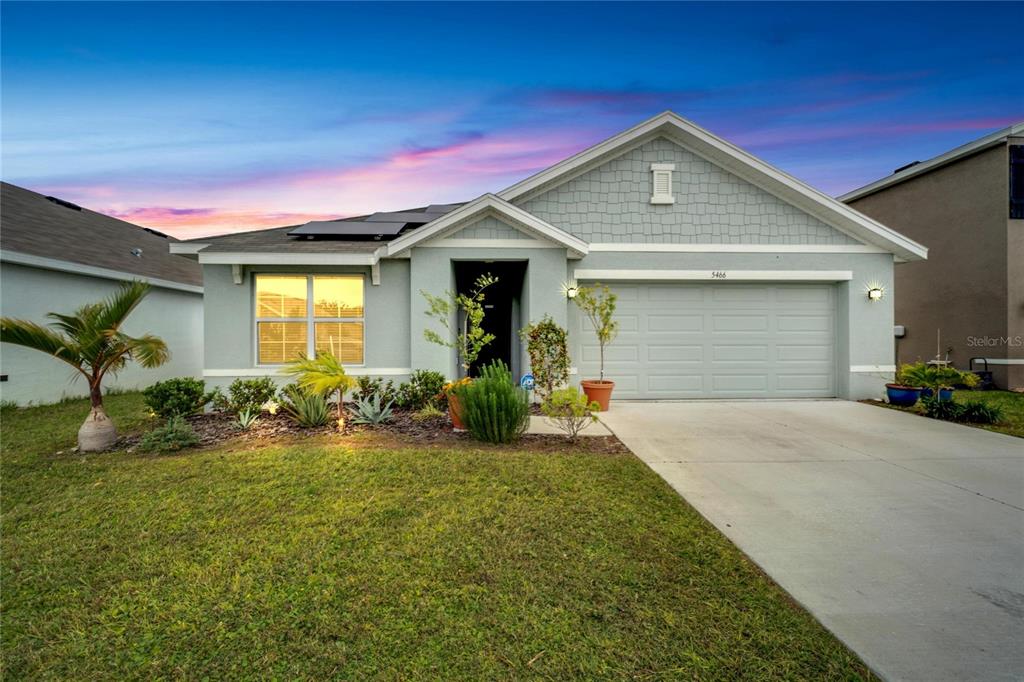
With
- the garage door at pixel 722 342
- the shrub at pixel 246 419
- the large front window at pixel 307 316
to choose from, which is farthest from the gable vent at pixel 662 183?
the shrub at pixel 246 419

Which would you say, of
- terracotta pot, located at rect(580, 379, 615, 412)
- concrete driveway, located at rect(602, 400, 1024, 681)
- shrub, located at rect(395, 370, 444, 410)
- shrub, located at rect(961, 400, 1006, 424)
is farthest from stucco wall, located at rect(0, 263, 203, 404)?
shrub, located at rect(961, 400, 1006, 424)

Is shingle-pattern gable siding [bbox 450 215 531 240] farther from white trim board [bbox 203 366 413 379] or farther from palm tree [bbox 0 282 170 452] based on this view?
palm tree [bbox 0 282 170 452]

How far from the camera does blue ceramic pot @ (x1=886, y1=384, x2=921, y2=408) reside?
8.83 meters

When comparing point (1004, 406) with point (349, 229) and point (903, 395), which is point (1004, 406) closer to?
point (903, 395)

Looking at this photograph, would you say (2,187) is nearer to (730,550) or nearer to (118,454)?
(118,454)

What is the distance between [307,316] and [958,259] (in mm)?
17729

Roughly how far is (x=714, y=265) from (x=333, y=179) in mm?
10320

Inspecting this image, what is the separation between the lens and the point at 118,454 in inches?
219

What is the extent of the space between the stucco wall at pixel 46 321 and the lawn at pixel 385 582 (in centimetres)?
701

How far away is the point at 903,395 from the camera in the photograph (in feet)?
29.3

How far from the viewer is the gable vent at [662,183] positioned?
9.52 m

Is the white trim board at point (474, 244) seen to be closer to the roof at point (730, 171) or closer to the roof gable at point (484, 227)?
the roof gable at point (484, 227)

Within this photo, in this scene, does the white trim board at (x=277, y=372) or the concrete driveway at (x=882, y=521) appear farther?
the white trim board at (x=277, y=372)

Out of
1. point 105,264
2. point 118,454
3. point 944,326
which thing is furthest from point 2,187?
point 944,326
